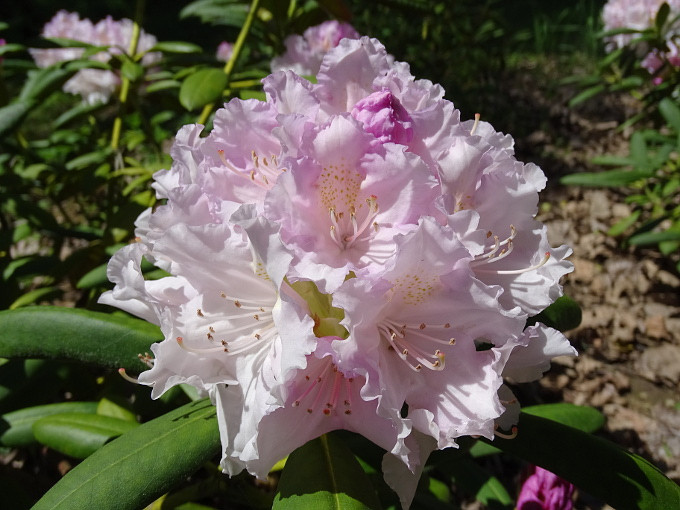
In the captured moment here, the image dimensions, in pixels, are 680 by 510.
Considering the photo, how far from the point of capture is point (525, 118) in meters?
3.91

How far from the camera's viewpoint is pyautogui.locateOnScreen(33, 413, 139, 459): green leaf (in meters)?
1.13

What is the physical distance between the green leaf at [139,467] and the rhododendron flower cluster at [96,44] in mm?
1567

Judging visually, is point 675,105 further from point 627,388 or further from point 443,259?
point 443,259

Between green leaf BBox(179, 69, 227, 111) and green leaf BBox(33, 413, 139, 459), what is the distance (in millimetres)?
705

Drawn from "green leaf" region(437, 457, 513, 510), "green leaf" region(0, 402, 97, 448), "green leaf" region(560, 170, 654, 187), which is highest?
"green leaf" region(560, 170, 654, 187)

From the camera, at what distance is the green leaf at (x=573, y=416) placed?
50.9 inches

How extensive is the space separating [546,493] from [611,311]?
61.3 inches

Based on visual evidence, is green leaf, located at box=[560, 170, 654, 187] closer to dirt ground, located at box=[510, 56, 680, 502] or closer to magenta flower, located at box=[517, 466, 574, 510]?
dirt ground, located at box=[510, 56, 680, 502]

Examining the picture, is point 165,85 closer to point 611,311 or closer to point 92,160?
point 92,160

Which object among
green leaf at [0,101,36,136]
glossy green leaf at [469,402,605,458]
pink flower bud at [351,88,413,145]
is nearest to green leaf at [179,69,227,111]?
green leaf at [0,101,36,136]

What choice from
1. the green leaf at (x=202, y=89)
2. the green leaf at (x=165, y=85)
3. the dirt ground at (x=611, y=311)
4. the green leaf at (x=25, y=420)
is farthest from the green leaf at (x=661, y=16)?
the green leaf at (x=25, y=420)

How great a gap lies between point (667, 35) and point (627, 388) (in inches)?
56.5

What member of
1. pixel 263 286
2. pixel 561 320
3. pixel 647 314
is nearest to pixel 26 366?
pixel 263 286

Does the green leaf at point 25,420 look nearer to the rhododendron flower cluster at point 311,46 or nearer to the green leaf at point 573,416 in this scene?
the green leaf at point 573,416
